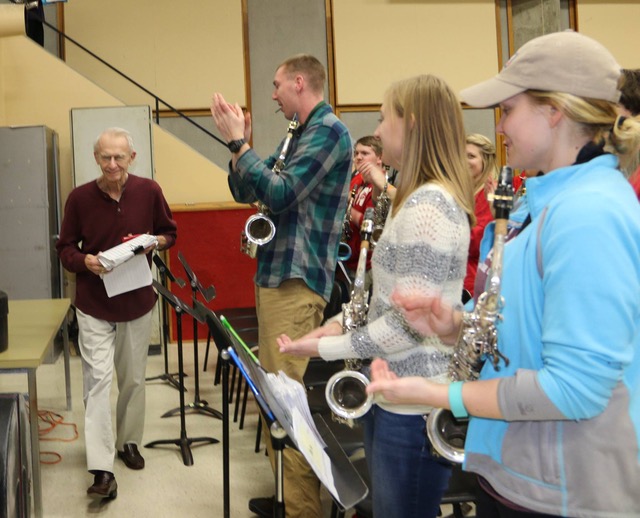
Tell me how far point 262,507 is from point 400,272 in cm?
197

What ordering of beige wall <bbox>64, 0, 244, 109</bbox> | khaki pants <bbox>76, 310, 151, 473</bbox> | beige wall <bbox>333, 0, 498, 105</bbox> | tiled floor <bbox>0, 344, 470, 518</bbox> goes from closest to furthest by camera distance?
tiled floor <bbox>0, 344, 470, 518</bbox>
khaki pants <bbox>76, 310, 151, 473</bbox>
beige wall <bbox>64, 0, 244, 109</bbox>
beige wall <bbox>333, 0, 498, 105</bbox>

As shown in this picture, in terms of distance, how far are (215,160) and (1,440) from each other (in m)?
7.09

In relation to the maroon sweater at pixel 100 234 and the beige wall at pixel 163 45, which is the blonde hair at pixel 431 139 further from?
the beige wall at pixel 163 45

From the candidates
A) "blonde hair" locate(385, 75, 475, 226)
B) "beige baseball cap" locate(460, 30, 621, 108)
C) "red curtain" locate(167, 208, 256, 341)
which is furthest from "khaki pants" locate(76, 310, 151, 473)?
"red curtain" locate(167, 208, 256, 341)

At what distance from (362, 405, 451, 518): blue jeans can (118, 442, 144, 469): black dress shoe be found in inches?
96.1

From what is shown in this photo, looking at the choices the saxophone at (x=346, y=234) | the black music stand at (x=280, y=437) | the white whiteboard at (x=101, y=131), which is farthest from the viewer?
the white whiteboard at (x=101, y=131)

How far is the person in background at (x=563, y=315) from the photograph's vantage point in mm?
1144

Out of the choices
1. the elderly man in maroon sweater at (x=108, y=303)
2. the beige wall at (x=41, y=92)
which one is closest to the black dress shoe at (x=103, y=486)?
the elderly man in maroon sweater at (x=108, y=303)

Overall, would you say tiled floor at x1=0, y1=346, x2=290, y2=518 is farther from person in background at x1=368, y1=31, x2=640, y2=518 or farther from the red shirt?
person in background at x1=368, y1=31, x2=640, y2=518

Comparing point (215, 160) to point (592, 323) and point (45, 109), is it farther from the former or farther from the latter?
point (592, 323)

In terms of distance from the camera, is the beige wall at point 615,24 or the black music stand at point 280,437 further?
the beige wall at point 615,24

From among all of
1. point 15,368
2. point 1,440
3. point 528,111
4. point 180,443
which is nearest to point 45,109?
point 180,443

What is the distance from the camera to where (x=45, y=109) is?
278 inches

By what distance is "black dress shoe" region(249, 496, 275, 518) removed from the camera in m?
3.30
